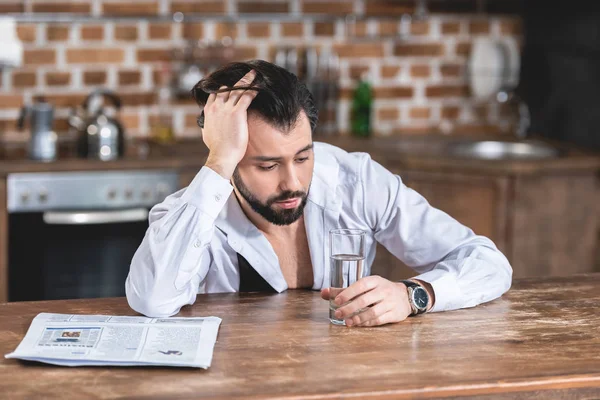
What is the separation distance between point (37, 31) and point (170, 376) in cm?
277

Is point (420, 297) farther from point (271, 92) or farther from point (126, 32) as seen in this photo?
point (126, 32)

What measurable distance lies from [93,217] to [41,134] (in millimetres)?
383

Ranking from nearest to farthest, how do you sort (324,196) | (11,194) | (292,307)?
1. (292,307)
2. (324,196)
3. (11,194)

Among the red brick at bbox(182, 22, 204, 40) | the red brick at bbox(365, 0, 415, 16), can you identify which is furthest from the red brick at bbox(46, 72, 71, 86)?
the red brick at bbox(365, 0, 415, 16)

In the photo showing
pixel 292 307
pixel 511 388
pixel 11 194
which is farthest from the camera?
pixel 11 194

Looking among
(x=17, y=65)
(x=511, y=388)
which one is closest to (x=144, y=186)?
(x=17, y=65)

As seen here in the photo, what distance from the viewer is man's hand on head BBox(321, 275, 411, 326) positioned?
6.26ft

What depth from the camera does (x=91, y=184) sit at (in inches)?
144

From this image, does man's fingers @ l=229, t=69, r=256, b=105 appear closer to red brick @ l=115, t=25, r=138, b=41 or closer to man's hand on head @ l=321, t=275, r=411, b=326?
man's hand on head @ l=321, t=275, r=411, b=326

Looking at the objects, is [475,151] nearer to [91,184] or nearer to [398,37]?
[398,37]

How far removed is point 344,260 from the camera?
192 centimetres

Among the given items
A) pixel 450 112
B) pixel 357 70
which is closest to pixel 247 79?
pixel 357 70

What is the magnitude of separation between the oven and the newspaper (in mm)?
1741

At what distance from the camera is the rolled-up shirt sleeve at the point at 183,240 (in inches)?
80.3
